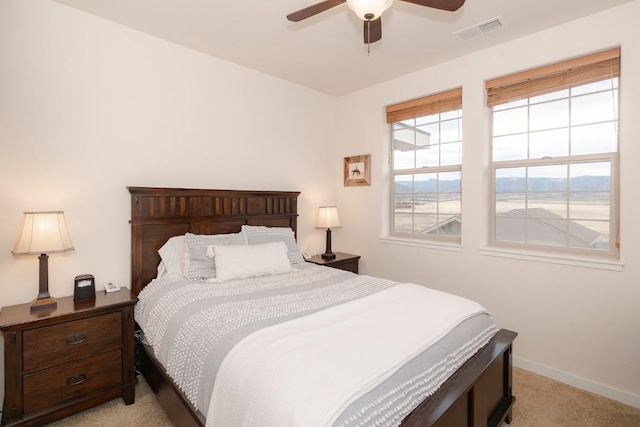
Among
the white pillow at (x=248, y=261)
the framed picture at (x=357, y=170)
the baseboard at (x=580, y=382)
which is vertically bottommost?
the baseboard at (x=580, y=382)

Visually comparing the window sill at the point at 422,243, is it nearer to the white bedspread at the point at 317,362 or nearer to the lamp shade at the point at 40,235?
the white bedspread at the point at 317,362

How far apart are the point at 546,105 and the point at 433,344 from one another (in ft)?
7.92

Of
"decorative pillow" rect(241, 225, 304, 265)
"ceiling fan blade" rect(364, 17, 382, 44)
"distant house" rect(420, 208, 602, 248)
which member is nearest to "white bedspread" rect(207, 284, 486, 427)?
"decorative pillow" rect(241, 225, 304, 265)

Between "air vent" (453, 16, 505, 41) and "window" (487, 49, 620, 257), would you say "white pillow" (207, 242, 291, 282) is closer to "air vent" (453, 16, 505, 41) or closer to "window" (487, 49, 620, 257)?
"window" (487, 49, 620, 257)

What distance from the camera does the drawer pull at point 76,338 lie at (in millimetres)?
2008

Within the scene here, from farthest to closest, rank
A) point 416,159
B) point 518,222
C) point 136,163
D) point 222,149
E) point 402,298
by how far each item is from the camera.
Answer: point 416,159
point 222,149
point 518,222
point 136,163
point 402,298

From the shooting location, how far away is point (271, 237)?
3.13 m

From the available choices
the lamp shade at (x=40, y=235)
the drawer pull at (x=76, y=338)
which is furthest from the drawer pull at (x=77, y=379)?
the lamp shade at (x=40, y=235)

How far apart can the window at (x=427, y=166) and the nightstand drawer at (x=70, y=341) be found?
290 cm

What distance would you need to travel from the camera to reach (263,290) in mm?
2258

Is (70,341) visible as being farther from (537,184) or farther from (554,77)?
(554,77)

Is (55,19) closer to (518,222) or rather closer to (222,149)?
(222,149)

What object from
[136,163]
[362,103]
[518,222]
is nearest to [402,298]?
[518,222]

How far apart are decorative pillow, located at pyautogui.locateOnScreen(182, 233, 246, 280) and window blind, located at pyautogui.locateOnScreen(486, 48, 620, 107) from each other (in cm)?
279
